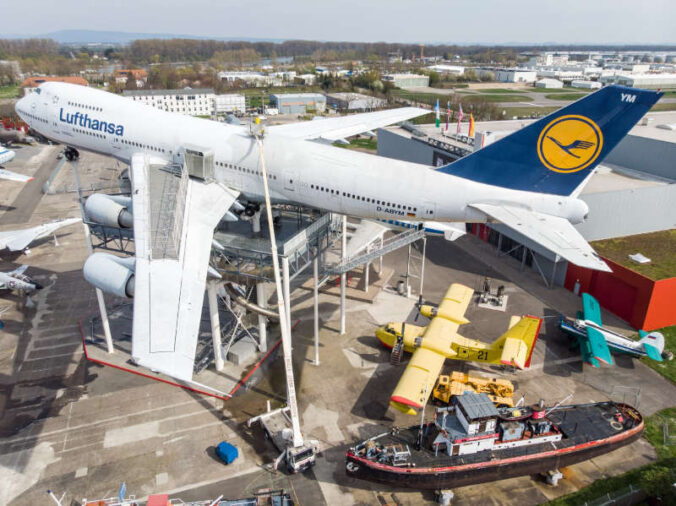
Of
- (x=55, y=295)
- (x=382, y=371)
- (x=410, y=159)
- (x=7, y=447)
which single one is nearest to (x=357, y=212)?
(x=382, y=371)

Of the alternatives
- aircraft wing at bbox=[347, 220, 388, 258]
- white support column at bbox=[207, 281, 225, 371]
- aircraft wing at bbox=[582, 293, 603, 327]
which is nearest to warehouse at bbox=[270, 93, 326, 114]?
aircraft wing at bbox=[347, 220, 388, 258]

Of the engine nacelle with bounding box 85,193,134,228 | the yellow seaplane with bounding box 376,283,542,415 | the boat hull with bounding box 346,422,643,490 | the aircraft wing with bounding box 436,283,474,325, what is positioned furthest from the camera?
the aircraft wing with bounding box 436,283,474,325

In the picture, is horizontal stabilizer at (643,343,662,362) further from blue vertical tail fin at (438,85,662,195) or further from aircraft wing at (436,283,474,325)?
blue vertical tail fin at (438,85,662,195)

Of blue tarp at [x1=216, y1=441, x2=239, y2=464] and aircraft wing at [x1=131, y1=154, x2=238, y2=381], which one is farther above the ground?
aircraft wing at [x1=131, y1=154, x2=238, y2=381]

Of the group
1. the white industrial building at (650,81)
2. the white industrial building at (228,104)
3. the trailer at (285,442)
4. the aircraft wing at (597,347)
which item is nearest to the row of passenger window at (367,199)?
the trailer at (285,442)

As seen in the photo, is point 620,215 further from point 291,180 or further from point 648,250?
point 291,180

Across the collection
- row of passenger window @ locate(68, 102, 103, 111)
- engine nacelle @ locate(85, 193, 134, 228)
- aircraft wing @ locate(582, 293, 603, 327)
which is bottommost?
aircraft wing @ locate(582, 293, 603, 327)

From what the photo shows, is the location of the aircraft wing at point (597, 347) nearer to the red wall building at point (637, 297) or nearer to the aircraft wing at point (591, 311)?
the aircraft wing at point (591, 311)

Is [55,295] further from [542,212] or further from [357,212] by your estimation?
[542,212]
